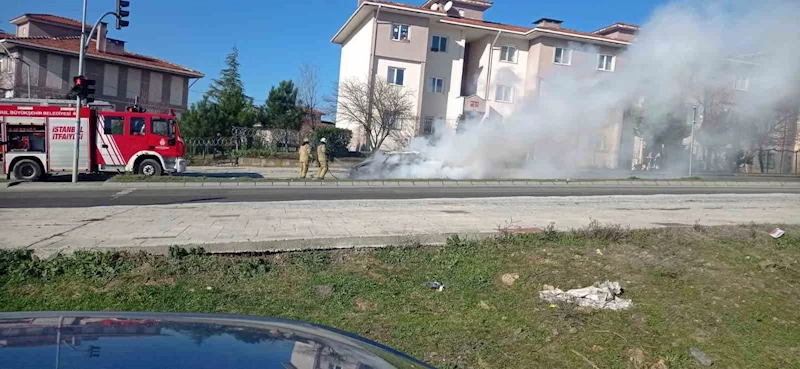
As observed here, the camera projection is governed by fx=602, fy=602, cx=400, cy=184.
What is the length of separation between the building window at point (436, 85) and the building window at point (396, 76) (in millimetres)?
2455

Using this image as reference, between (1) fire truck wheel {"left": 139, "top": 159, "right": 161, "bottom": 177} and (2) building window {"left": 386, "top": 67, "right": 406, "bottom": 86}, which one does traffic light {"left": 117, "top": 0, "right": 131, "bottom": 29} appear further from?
(2) building window {"left": 386, "top": 67, "right": 406, "bottom": 86}

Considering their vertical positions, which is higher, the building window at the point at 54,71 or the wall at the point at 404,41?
the wall at the point at 404,41

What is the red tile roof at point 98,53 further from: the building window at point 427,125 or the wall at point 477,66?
the wall at point 477,66

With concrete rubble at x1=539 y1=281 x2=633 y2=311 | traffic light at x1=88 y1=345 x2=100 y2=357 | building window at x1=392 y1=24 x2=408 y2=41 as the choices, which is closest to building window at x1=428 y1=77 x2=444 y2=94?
building window at x1=392 y1=24 x2=408 y2=41

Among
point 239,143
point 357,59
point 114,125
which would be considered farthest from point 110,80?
point 114,125

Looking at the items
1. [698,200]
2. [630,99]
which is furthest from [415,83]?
[698,200]

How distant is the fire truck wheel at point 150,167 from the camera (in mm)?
22719

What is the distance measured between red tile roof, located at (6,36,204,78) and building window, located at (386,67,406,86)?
65.9ft

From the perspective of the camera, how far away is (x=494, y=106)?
41594 millimetres

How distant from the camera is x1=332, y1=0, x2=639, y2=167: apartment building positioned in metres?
39.8

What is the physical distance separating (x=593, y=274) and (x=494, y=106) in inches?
1406

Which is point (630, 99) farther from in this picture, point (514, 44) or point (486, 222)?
point (514, 44)

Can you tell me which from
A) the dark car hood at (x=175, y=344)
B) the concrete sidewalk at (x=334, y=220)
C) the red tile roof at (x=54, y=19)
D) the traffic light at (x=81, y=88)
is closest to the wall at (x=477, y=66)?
the traffic light at (x=81, y=88)

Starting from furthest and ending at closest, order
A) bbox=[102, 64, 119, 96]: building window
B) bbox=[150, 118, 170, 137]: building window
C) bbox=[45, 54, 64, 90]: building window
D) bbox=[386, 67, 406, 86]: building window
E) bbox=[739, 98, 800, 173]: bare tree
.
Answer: bbox=[102, 64, 119, 96]: building window, bbox=[45, 54, 64, 90]: building window, bbox=[386, 67, 406, 86]: building window, bbox=[739, 98, 800, 173]: bare tree, bbox=[150, 118, 170, 137]: building window
